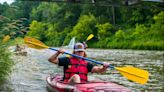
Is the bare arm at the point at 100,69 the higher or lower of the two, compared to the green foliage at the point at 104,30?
higher

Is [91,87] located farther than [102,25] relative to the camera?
No

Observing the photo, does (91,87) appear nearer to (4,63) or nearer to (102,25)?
(4,63)

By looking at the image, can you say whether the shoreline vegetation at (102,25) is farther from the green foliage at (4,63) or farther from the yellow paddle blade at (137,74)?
the yellow paddle blade at (137,74)

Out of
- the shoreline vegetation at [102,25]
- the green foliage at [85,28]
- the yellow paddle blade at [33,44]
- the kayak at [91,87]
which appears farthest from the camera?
the green foliage at [85,28]

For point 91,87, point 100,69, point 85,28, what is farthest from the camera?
point 85,28

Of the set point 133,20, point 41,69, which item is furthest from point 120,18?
point 41,69

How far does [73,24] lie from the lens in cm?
7838

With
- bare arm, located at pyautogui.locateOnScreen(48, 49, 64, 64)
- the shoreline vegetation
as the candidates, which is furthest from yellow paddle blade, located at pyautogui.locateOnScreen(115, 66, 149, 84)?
the shoreline vegetation

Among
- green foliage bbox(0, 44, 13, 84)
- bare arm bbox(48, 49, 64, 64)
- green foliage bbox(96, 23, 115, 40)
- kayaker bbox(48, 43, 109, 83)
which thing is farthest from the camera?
green foliage bbox(96, 23, 115, 40)

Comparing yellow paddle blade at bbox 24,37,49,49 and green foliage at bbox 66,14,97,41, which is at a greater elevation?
yellow paddle blade at bbox 24,37,49,49

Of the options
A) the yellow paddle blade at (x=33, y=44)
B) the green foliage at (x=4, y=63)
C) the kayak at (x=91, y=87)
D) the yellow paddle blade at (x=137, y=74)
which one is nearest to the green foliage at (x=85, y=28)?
the green foliage at (x=4, y=63)

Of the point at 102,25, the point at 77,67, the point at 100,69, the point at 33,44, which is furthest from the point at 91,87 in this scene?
the point at 102,25

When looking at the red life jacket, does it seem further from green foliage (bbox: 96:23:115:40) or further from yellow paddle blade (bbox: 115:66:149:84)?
green foliage (bbox: 96:23:115:40)

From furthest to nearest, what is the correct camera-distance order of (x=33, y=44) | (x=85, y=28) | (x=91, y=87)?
(x=85, y=28) → (x=33, y=44) → (x=91, y=87)
